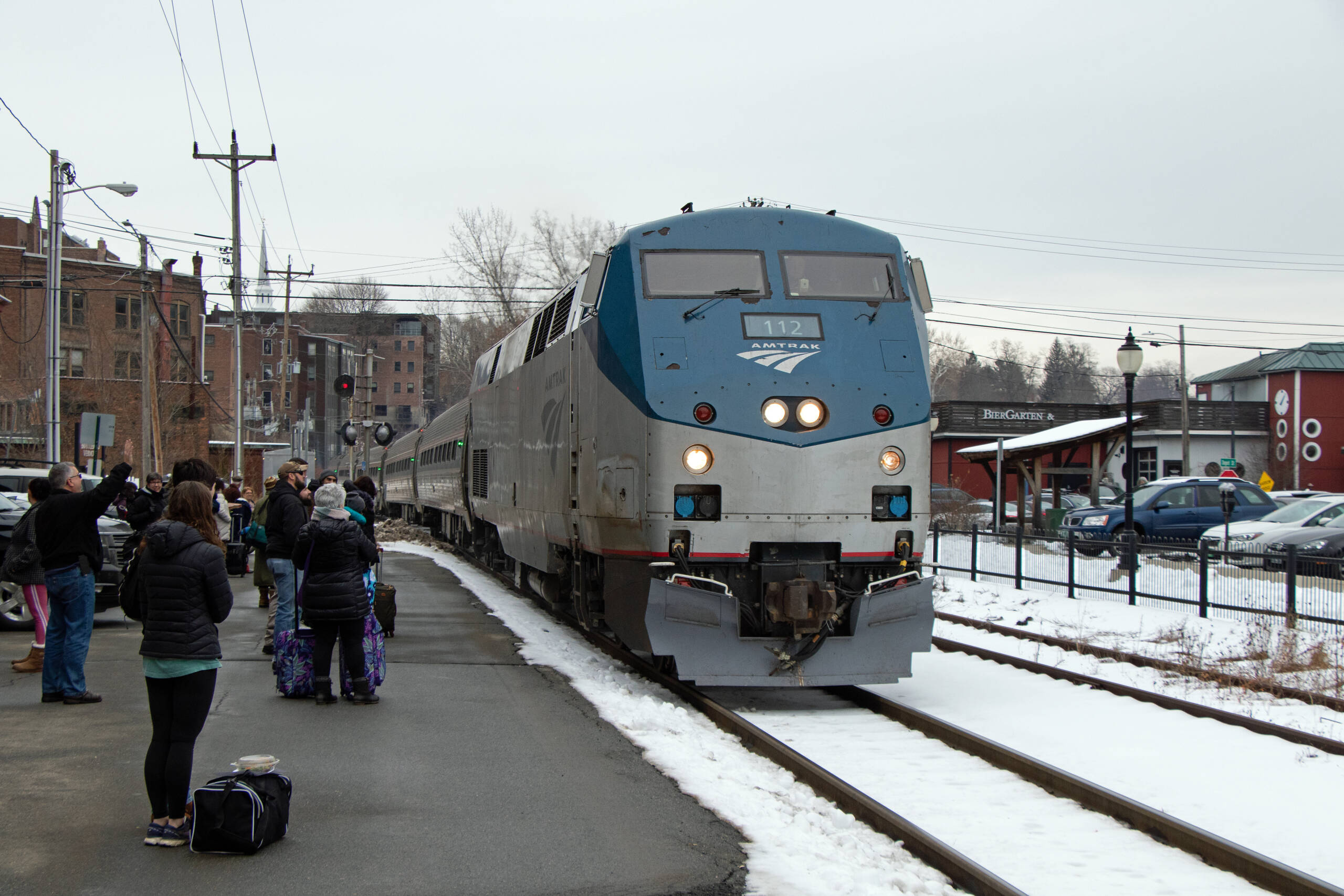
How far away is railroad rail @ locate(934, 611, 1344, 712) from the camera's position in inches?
383

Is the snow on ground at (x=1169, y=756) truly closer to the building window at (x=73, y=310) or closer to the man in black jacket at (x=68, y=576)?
the man in black jacket at (x=68, y=576)

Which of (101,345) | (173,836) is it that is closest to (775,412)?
(173,836)

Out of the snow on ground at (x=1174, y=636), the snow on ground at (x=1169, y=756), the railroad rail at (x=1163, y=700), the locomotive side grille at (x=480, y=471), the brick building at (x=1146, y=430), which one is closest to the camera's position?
the snow on ground at (x=1169, y=756)

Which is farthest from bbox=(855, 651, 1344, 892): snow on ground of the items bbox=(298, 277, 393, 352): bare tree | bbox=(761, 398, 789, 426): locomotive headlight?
bbox=(298, 277, 393, 352): bare tree

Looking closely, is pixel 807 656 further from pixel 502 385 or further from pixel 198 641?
pixel 502 385

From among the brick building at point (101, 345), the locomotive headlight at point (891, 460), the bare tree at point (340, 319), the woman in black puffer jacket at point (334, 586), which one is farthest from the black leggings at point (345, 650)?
the bare tree at point (340, 319)

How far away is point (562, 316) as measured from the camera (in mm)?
11625

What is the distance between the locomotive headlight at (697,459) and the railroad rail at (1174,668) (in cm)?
530

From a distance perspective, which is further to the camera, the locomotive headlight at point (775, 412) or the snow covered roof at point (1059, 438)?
the snow covered roof at point (1059, 438)

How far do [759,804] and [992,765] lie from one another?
190 centimetres

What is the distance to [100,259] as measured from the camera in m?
63.3

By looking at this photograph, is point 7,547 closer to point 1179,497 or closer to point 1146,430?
point 1179,497

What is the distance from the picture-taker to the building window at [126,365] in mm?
52625

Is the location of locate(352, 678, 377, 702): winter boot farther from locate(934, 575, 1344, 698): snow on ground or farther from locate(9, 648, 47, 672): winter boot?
locate(934, 575, 1344, 698): snow on ground
